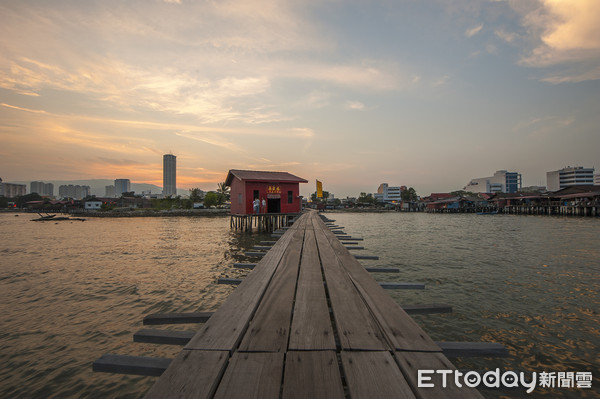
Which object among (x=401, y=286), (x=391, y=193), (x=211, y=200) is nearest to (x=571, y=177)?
(x=391, y=193)

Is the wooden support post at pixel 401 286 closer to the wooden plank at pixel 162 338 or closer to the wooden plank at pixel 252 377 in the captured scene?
the wooden plank at pixel 252 377

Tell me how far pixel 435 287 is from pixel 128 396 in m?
8.99

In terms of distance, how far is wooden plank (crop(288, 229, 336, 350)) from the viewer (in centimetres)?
223

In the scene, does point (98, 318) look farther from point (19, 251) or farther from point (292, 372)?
point (19, 251)

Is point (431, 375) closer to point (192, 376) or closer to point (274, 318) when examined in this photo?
point (274, 318)

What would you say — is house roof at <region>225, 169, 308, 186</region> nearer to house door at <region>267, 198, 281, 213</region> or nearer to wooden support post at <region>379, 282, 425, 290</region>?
house door at <region>267, 198, 281, 213</region>

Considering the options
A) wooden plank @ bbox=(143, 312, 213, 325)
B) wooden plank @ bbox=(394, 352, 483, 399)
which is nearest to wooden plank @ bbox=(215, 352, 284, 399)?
wooden plank @ bbox=(394, 352, 483, 399)

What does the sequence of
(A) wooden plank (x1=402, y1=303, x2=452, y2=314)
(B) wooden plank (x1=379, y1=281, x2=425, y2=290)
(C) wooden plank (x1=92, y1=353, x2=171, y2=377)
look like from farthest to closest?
(B) wooden plank (x1=379, y1=281, x2=425, y2=290) → (A) wooden plank (x1=402, y1=303, x2=452, y2=314) → (C) wooden plank (x1=92, y1=353, x2=171, y2=377)

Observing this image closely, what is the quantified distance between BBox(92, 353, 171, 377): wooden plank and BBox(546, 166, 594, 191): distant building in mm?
167825

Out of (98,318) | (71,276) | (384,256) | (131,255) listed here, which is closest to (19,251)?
(131,255)

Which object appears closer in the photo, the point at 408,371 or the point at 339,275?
the point at 408,371

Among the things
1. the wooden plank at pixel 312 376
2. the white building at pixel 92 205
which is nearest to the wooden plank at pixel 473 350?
the wooden plank at pixel 312 376

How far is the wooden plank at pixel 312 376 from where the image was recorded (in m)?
1.66

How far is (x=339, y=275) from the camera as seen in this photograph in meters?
4.49
